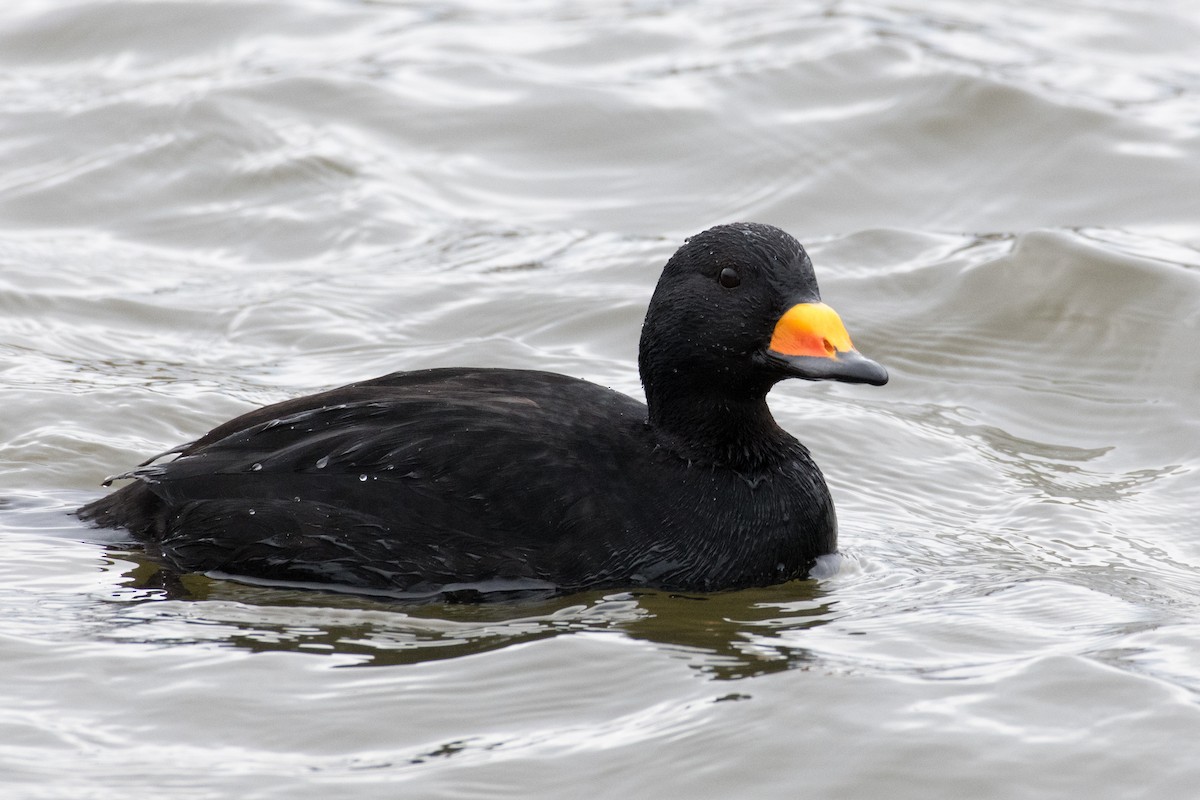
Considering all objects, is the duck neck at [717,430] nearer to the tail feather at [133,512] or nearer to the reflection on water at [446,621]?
the reflection on water at [446,621]

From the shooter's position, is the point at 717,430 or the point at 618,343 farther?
the point at 618,343

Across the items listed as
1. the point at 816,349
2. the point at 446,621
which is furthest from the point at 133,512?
the point at 816,349

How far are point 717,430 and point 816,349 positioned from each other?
53 centimetres

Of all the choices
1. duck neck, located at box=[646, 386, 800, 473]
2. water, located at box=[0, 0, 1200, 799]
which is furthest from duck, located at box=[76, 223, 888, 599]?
water, located at box=[0, 0, 1200, 799]

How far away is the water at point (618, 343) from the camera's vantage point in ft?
15.7

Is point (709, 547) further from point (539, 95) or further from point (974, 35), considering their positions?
point (974, 35)

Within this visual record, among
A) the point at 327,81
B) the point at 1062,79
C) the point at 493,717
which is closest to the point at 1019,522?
the point at 493,717

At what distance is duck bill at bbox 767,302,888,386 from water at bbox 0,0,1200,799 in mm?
798

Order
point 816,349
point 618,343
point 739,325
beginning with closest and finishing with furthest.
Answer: point 816,349
point 739,325
point 618,343

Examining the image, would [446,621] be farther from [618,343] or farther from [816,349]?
[618,343]

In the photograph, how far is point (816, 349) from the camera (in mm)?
5680

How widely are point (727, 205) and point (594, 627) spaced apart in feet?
17.5

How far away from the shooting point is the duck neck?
6.00 m

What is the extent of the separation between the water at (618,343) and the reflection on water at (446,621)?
19mm
